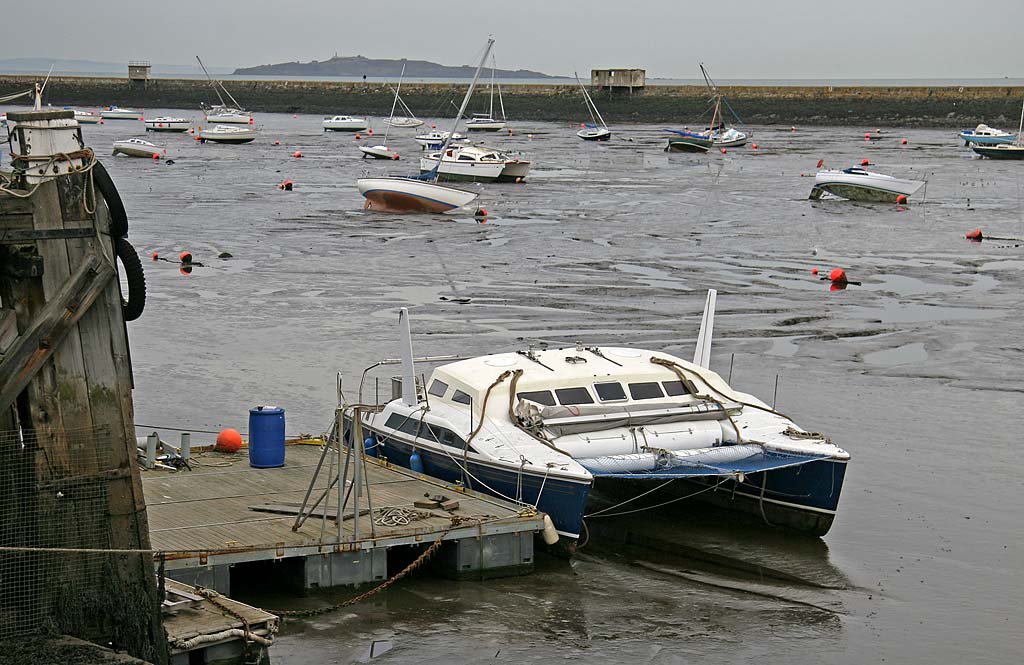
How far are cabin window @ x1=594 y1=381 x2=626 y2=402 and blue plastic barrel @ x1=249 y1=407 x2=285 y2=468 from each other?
13.1 ft

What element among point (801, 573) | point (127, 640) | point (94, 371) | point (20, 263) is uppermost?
point (20, 263)

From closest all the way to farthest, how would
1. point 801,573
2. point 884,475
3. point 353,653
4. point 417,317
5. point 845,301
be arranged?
1. point 353,653
2. point 801,573
3. point 884,475
4. point 417,317
5. point 845,301

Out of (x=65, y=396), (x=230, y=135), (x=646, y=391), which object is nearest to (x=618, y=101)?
(x=230, y=135)

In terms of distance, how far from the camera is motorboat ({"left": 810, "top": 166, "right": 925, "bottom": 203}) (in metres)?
55.5

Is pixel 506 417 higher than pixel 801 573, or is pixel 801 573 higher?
pixel 506 417

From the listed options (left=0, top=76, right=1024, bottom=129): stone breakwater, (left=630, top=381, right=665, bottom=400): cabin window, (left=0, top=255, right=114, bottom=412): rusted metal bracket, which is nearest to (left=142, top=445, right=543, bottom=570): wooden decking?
(left=630, top=381, right=665, bottom=400): cabin window

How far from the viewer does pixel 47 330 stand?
953cm

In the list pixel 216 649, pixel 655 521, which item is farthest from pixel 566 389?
pixel 216 649

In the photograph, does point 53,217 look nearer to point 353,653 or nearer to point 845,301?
point 353,653

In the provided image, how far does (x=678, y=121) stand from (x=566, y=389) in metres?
113

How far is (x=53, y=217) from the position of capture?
9664 millimetres

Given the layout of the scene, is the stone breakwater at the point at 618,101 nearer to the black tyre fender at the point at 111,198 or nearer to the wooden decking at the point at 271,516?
the wooden decking at the point at 271,516

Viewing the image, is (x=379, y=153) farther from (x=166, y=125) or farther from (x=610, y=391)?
(x=610, y=391)

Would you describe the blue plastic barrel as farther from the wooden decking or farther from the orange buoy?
the orange buoy
